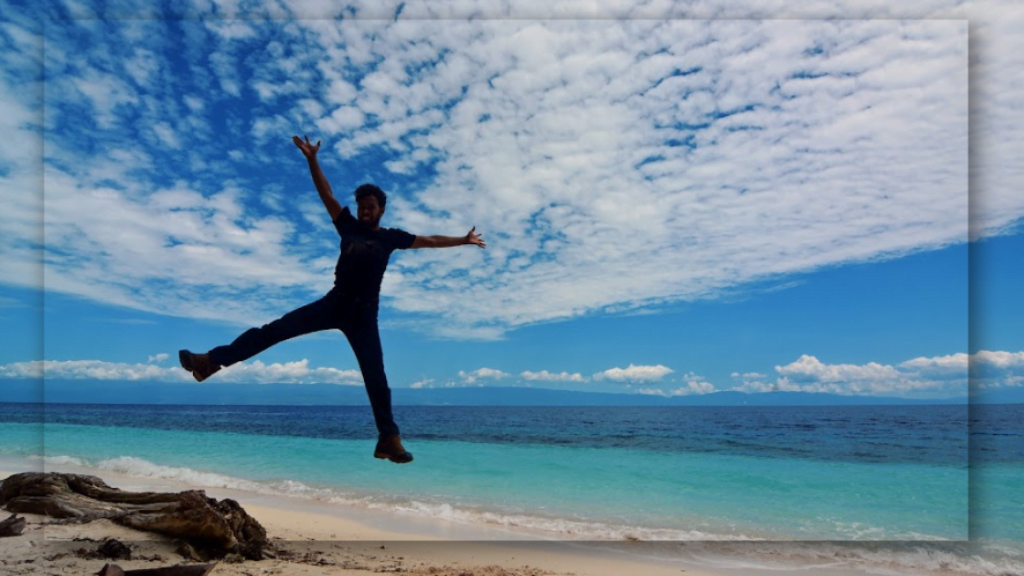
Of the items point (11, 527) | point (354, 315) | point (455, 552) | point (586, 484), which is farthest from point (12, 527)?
point (586, 484)

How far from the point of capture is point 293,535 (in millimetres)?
6102

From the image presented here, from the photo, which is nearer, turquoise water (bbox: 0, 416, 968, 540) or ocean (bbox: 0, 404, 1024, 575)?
ocean (bbox: 0, 404, 1024, 575)

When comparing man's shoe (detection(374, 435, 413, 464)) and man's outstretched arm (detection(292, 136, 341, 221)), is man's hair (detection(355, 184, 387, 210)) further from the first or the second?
man's shoe (detection(374, 435, 413, 464))

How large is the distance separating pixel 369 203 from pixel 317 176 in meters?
0.27

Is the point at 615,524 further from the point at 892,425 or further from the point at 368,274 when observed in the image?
the point at 892,425

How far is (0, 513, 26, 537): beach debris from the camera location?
4.32 m

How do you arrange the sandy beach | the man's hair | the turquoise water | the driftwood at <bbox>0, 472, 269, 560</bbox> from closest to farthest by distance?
the man's hair → the sandy beach → the driftwood at <bbox>0, 472, 269, 560</bbox> → the turquoise water

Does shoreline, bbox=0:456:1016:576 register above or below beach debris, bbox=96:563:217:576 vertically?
below

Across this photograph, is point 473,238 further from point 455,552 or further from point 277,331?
point 455,552

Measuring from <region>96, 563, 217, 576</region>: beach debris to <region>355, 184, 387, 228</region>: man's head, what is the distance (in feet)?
7.98

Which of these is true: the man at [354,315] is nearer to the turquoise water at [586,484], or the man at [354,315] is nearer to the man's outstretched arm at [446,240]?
the man's outstretched arm at [446,240]

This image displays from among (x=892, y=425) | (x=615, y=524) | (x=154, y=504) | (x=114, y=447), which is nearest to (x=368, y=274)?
(x=154, y=504)

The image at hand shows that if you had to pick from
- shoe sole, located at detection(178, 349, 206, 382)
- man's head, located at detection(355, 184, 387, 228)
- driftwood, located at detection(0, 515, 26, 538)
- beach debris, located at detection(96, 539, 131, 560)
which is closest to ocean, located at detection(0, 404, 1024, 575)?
driftwood, located at detection(0, 515, 26, 538)

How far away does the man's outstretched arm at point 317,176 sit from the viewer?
2939 mm
